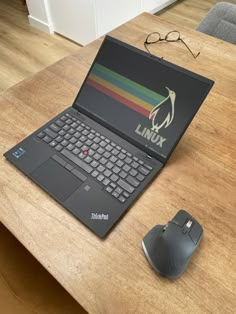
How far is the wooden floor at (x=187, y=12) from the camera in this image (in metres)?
2.75

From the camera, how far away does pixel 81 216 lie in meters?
0.56

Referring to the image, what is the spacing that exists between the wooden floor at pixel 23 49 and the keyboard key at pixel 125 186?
172 centimetres

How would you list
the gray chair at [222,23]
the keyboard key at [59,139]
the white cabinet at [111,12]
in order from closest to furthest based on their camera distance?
1. the keyboard key at [59,139]
2. the gray chair at [222,23]
3. the white cabinet at [111,12]

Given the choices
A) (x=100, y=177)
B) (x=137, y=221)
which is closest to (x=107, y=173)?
(x=100, y=177)

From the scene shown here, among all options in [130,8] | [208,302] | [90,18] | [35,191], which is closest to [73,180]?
[35,191]

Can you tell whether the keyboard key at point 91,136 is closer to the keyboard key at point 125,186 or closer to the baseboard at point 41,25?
the keyboard key at point 125,186

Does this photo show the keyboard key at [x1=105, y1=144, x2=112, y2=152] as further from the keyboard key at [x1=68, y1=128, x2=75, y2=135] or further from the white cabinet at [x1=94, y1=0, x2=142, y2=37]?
the white cabinet at [x1=94, y1=0, x2=142, y2=37]

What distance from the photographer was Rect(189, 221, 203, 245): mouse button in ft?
1.73

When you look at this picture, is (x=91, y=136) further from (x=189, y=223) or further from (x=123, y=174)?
(x=189, y=223)

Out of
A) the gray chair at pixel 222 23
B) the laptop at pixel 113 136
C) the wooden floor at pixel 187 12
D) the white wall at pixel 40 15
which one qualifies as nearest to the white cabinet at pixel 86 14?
the white wall at pixel 40 15

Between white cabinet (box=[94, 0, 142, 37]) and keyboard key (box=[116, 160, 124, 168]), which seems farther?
white cabinet (box=[94, 0, 142, 37])

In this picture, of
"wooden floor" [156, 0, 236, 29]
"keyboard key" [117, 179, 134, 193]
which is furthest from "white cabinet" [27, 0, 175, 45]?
"keyboard key" [117, 179, 134, 193]

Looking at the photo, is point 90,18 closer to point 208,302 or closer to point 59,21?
point 59,21

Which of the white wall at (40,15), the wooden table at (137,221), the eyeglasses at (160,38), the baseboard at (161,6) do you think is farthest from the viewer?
the baseboard at (161,6)
